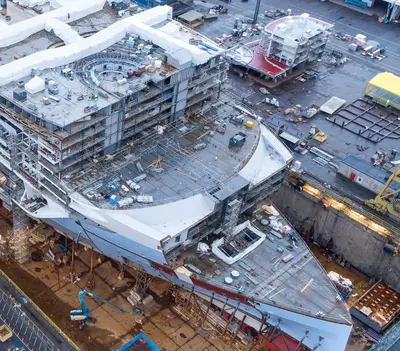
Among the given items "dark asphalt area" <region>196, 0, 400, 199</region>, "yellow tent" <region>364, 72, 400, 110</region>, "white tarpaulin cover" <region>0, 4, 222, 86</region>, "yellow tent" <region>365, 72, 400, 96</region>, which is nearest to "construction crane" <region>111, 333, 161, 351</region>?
"white tarpaulin cover" <region>0, 4, 222, 86</region>

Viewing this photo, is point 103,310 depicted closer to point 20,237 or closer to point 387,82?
point 20,237

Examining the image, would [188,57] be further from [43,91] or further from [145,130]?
[43,91]

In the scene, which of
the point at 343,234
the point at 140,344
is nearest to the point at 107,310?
the point at 140,344

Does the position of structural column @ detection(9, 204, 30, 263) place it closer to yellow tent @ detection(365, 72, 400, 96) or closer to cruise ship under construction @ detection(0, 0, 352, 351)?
cruise ship under construction @ detection(0, 0, 352, 351)

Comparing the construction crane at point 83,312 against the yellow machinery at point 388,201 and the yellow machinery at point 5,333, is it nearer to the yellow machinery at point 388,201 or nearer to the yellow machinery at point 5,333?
the yellow machinery at point 5,333

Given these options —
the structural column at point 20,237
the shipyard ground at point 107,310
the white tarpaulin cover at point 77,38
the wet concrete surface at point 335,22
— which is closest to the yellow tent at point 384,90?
the wet concrete surface at point 335,22

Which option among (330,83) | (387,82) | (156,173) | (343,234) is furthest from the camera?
(330,83)
